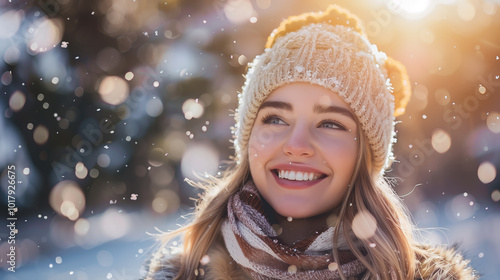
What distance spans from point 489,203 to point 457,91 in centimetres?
242

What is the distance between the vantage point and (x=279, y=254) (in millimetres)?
2041

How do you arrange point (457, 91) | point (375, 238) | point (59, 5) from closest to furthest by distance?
1. point (375, 238)
2. point (59, 5)
3. point (457, 91)

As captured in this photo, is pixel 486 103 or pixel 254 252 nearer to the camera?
pixel 254 252

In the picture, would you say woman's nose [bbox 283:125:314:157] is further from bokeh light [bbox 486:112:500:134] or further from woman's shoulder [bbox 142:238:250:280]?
bokeh light [bbox 486:112:500:134]

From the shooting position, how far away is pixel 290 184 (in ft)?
7.20

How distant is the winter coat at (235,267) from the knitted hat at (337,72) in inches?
21.0

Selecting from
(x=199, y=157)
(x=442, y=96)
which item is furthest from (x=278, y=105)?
(x=442, y=96)

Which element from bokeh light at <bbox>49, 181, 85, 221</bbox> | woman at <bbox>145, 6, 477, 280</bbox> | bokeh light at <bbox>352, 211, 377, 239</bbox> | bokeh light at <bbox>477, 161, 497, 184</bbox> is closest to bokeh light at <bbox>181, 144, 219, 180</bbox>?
bokeh light at <bbox>49, 181, 85, 221</bbox>

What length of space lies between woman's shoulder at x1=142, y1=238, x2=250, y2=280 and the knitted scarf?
0.26ft

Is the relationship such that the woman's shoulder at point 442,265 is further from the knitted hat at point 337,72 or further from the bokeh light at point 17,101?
the bokeh light at point 17,101

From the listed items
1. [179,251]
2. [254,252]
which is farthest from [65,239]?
[254,252]

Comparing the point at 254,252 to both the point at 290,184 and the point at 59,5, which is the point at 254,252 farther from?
the point at 59,5

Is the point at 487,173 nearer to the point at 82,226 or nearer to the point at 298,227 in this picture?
the point at 82,226

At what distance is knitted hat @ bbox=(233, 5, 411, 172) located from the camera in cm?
225
